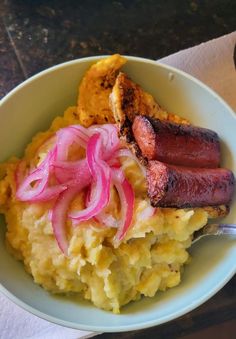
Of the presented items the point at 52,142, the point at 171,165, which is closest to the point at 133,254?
the point at 171,165

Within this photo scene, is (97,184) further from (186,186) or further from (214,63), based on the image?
(214,63)

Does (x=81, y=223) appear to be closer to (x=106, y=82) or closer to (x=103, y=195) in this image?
(x=103, y=195)

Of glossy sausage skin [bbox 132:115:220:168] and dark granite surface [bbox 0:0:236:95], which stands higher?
dark granite surface [bbox 0:0:236:95]

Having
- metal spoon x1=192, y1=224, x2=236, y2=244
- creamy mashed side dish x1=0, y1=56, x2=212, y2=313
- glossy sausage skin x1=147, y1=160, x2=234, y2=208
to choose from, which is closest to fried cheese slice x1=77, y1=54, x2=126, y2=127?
creamy mashed side dish x1=0, y1=56, x2=212, y2=313

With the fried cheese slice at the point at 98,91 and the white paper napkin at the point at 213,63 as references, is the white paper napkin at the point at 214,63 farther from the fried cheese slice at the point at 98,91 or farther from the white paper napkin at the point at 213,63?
the fried cheese slice at the point at 98,91

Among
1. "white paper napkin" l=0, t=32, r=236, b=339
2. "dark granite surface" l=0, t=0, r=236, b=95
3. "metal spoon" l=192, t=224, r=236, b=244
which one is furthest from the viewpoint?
"dark granite surface" l=0, t=0, r=236, b=95

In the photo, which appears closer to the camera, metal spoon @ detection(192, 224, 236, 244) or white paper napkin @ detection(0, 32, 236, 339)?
metal spoon @ detection(192, 224, 236, 244)

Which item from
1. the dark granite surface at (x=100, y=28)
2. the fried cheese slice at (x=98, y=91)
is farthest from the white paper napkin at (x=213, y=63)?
the fried cheese slice at (x=98, y=91)

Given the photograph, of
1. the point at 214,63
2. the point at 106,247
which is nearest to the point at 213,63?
the point at 214,63

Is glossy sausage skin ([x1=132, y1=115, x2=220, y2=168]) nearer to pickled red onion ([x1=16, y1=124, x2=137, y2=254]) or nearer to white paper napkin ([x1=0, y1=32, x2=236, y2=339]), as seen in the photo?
pickled red onion ([x1=16, y1=124, x2=137, y2=254])
